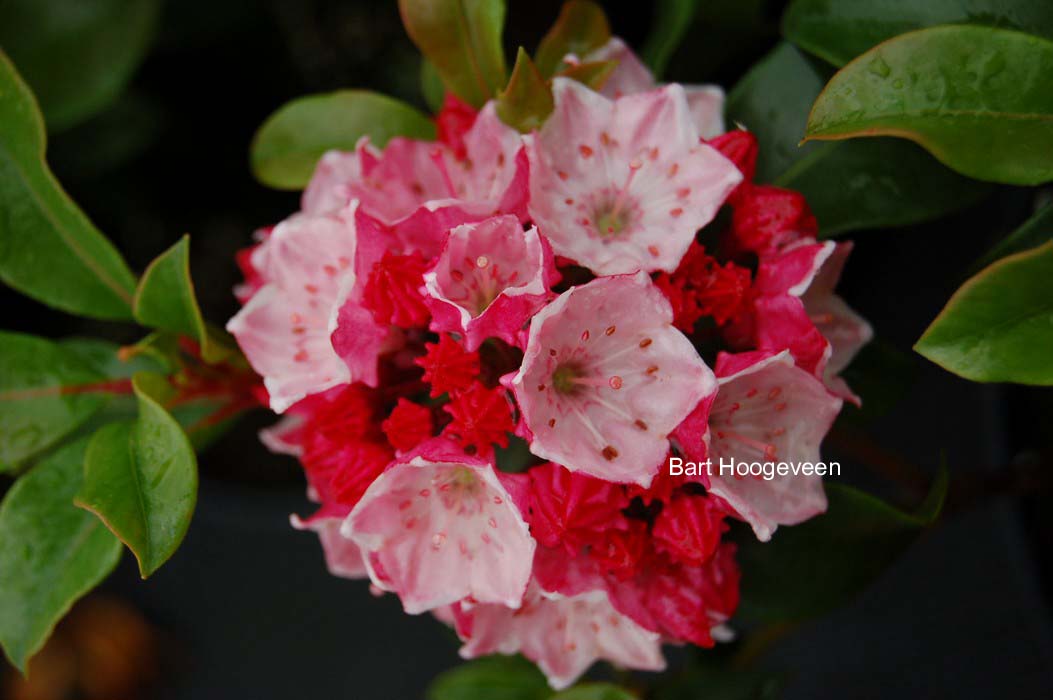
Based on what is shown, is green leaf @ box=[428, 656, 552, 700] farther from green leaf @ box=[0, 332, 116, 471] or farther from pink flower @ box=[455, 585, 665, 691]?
green leaf @ box=[0, 332, 116, 471]

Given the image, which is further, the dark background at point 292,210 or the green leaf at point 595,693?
the dark background at point 292,210

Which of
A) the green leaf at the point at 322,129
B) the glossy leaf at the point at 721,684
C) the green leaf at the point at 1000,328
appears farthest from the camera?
the glossy leaf at the point at 721,684

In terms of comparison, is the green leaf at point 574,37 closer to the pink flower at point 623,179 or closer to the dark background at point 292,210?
the pink flower at point 623,179

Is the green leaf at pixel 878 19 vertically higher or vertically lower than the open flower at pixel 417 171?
higher

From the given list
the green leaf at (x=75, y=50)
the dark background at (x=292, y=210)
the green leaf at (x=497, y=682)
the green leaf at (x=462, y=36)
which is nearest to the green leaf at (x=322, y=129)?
the green leaf at (x=462, y=36)

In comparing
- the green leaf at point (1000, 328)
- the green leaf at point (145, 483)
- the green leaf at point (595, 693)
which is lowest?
the green leaf at point (595, 693)

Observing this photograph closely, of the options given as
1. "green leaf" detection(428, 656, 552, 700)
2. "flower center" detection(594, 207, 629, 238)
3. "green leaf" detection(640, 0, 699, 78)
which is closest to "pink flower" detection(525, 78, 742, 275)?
"flower center" detection(594, 207, 629, 238)

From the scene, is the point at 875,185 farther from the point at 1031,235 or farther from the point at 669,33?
the point at 669,33
